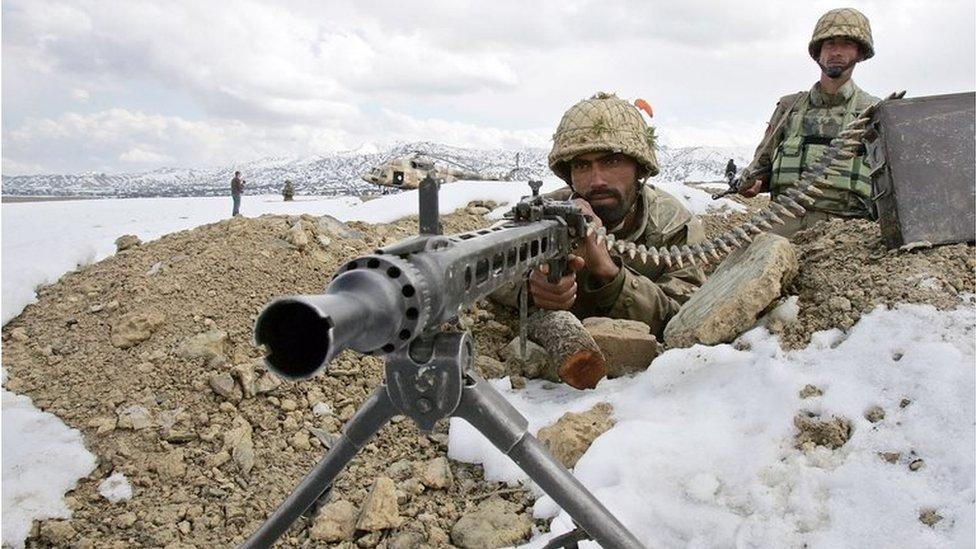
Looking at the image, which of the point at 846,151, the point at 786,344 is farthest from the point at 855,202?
the point at 786,344

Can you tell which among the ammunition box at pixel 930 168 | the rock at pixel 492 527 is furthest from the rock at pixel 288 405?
the ammunition box at pixel 930 168

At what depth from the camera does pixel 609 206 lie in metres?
4.53

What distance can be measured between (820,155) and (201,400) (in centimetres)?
465

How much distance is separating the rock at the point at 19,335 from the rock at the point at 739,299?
3876 millimetres

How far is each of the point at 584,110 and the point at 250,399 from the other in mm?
2928

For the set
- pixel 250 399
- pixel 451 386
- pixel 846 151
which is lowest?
pixel 250 399

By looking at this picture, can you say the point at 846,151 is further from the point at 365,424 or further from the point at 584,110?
the point at 365,424

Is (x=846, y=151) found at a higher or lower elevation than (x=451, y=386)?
higher

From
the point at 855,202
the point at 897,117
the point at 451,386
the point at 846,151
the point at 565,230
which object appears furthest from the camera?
the point at 855,202

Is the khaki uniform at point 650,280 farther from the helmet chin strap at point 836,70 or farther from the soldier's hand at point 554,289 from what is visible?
the helmet chin strap at point 836,70

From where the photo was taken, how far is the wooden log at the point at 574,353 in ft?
11.1

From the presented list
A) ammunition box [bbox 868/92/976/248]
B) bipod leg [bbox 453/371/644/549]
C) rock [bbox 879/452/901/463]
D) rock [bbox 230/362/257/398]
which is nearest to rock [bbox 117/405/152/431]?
rock [bbox 230/362/257/398]

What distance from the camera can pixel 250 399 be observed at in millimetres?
3277

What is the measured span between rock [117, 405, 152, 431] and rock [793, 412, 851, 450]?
9.41 feet
